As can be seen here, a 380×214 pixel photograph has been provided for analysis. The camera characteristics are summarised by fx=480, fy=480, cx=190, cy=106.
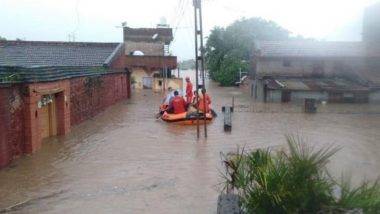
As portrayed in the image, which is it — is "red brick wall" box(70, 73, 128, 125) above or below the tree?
below

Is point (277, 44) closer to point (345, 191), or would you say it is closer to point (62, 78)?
point (62, 78)

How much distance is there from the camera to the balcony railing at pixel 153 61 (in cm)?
4734

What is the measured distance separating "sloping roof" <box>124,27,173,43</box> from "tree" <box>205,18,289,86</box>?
6.90 metres

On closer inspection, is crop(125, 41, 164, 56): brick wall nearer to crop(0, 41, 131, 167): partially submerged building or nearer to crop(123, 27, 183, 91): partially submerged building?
crop(123, 27, 183, 91): partially submerged building

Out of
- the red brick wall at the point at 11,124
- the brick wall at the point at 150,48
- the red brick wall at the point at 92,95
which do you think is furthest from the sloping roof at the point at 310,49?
the red brick wall at the point at 11,124

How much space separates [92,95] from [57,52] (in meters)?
10.3

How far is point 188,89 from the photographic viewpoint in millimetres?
23953

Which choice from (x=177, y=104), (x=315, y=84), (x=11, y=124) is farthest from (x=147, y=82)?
(x=11, y=124)

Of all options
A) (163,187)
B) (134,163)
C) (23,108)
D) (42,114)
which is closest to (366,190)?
(163,187)

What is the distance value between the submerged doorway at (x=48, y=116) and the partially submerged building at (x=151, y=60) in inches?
1163

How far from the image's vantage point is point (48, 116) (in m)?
16.4

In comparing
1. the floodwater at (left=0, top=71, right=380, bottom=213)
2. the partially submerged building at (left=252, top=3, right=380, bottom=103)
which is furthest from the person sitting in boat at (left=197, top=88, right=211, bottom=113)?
the partially submerged building at (left=252, top=3, right=380, bottom=103)

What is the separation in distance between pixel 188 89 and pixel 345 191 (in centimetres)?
1883

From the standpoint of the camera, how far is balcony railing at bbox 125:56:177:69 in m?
47.3
